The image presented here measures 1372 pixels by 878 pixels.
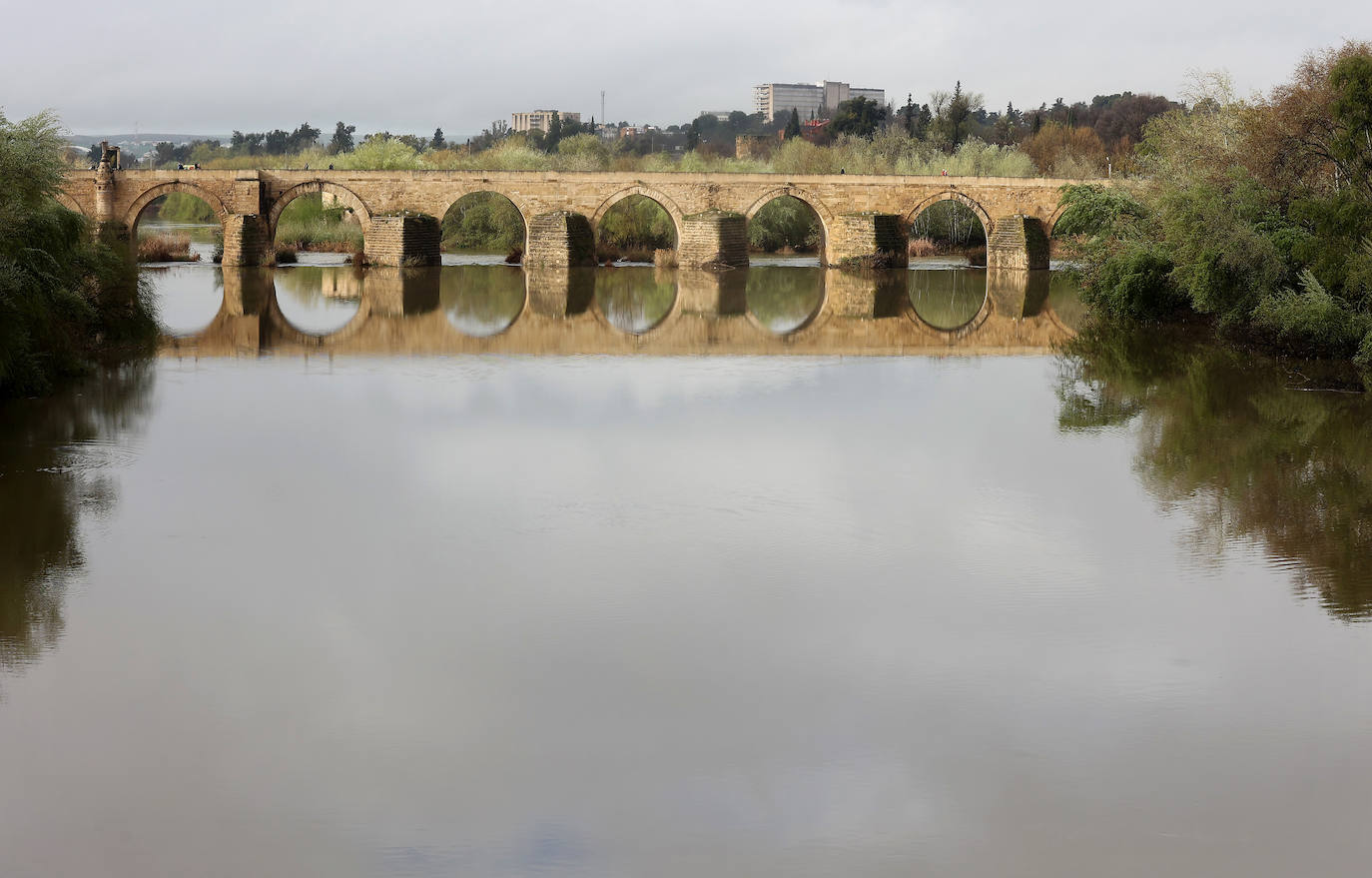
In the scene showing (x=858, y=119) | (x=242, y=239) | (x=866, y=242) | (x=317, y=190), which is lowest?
(x=242, y=239)

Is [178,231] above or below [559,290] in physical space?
above

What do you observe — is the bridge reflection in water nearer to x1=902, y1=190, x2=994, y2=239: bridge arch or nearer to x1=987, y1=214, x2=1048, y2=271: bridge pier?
x1=987, y1=214, x2=1048, y2=271: bridge pier

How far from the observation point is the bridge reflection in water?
19.6 m

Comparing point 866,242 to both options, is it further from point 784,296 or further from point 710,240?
point 784,296

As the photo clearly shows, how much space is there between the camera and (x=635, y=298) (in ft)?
88.0

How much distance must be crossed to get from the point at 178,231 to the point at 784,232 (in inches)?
919

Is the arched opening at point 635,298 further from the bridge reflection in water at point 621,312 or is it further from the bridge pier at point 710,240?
the bridge pier at point 710,240

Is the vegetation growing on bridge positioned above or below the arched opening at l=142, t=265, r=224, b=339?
above

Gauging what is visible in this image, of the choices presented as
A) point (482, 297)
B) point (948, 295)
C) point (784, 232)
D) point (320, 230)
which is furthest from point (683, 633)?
point (320, 230)

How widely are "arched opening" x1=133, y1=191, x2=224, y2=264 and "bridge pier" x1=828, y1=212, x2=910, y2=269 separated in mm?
15571

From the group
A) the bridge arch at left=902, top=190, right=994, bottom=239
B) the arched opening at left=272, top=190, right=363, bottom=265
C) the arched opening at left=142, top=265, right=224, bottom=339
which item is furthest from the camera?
the arched opening at left=272, top=190, right=363, bottom=265

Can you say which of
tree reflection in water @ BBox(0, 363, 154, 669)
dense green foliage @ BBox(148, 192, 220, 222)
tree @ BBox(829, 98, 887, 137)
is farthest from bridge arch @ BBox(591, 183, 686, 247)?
tree @ BBox(829, 98, 887, 137)

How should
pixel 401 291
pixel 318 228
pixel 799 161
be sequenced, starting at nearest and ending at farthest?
pixel 401 291
pixel 318 228
pixel 799 161

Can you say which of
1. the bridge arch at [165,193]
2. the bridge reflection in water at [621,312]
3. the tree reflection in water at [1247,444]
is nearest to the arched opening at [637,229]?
the bridge reflection in water at [621,312]
